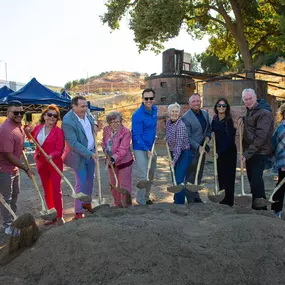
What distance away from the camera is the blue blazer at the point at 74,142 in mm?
4059

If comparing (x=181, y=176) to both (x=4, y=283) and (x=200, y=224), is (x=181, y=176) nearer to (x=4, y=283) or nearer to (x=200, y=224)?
(x=200, y=224)

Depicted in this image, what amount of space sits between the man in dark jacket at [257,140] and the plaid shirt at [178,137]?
0.75m

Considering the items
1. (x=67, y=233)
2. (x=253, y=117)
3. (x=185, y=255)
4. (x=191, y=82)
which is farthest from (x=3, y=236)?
→ (x=191, y=82)

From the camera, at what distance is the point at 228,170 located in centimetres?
442

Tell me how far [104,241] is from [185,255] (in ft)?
2.25

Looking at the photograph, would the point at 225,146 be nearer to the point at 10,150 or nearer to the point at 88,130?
the point at 88,130

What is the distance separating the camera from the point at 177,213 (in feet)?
12.8

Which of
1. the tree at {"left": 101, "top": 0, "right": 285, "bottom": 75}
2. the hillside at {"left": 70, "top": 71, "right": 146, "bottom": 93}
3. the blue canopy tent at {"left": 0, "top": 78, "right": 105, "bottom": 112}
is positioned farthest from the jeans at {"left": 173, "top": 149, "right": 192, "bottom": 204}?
the hillside at {"left": 70, "top": 71, "right": 146, "bottom": 93}

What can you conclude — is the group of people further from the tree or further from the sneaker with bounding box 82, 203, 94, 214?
the tree

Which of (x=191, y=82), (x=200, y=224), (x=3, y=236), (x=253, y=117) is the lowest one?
(x=3, y=236)

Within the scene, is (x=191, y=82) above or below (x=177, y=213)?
above

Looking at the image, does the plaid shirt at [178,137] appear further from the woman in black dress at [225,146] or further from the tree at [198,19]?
the tree at [198,19]

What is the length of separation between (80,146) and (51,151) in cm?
37

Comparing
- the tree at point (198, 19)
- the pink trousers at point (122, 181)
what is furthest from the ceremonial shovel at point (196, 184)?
the tree at point (198, 19)
